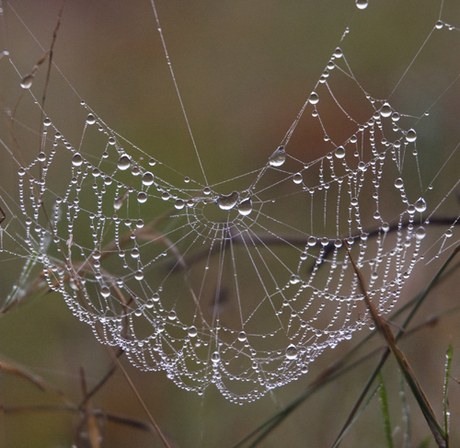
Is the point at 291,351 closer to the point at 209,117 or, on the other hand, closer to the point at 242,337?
the point at 242,337

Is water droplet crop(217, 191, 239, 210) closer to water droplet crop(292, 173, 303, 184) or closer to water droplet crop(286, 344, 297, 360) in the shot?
water droplet crop(292, 173, 303, 184)

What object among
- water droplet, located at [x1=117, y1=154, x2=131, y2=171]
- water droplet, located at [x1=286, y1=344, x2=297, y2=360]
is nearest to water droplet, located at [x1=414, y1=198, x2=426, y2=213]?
water droplet, located at [x1=286, y1=344, x2=297, y2=360]

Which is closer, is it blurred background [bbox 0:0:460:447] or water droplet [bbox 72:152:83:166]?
water droplet [bbox 72:152:83:166]

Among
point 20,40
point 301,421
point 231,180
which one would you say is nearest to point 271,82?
point 231,180

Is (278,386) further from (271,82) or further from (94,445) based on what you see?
(271,82)

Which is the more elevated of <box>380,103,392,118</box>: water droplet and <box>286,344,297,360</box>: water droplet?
<box>380,103,392,118</box>: water droplet

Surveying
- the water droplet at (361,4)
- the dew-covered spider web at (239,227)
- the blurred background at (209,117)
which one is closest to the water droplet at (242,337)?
the dew-covered spider web at (239,227)

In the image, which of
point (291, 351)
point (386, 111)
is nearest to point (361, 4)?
point (386, 111)
